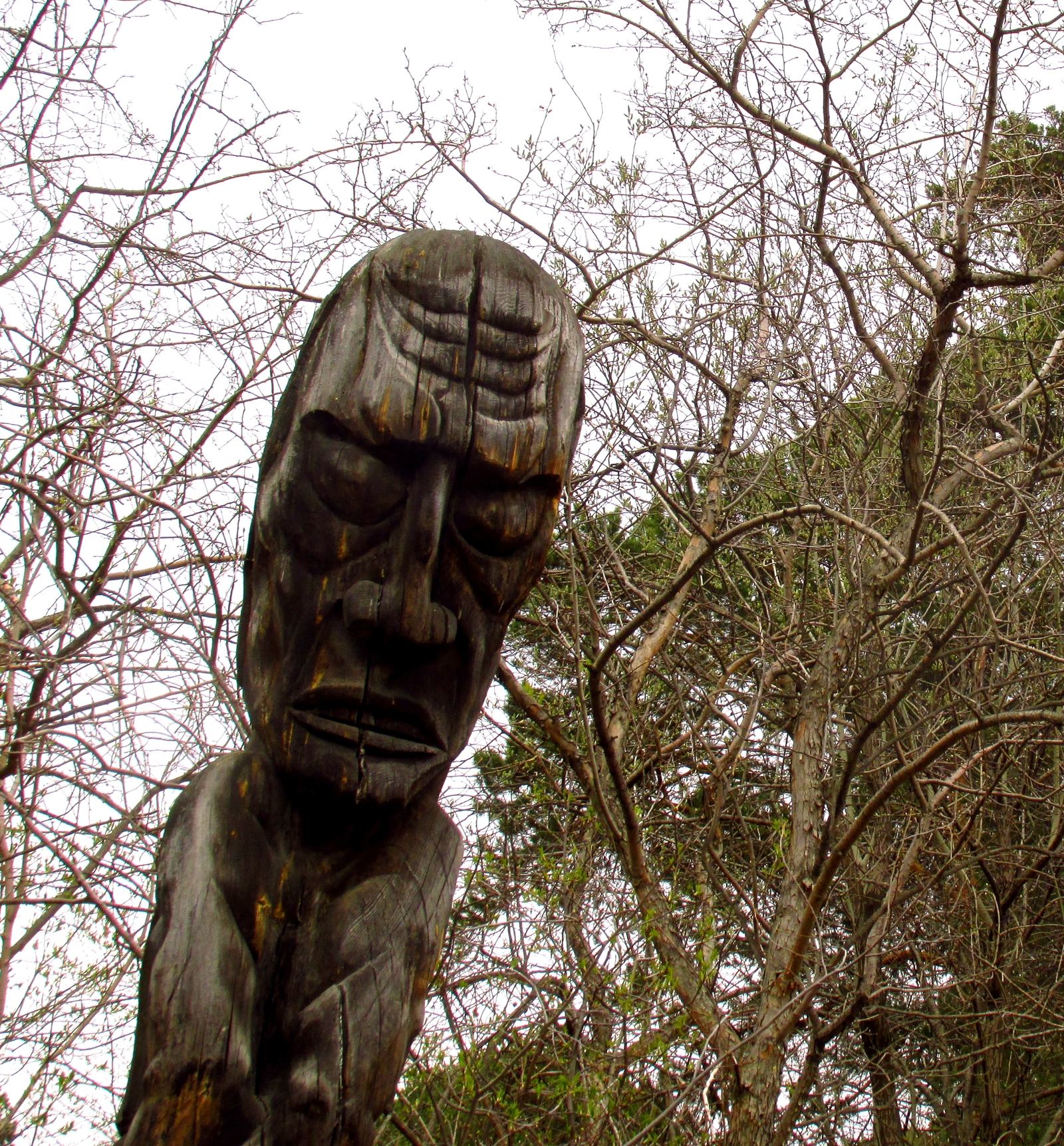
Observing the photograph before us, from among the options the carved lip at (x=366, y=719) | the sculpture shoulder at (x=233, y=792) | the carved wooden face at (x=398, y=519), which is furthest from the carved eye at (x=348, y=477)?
the sculpture shoulder at (x=233, y=792)

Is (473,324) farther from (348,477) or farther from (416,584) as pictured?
(416,584)

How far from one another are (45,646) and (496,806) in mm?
2364

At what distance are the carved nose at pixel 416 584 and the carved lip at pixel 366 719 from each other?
0.40 ft

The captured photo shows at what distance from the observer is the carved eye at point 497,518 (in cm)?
213

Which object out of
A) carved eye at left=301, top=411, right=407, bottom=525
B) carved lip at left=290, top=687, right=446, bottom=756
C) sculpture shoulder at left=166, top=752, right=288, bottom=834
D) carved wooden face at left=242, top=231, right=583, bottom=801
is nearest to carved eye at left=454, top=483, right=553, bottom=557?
carved wooden face at left=242, top=231, right=583, bottom=801

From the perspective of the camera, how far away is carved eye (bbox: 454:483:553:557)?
2127 mm

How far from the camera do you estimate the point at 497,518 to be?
6.98ft

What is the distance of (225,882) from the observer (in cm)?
190

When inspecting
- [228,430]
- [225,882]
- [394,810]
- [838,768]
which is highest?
[228,430]

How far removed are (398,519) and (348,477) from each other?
0.11 meters

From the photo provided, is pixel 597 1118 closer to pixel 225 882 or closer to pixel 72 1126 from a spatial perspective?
pixel 225 882

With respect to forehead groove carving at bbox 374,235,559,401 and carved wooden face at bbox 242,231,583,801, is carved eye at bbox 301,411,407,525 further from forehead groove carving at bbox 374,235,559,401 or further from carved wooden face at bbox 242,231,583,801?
forehead groove carving at bbox 374,235,559,401

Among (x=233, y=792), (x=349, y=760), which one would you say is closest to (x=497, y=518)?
(x=349, y=760)

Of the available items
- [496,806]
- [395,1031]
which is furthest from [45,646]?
[395,1031]
